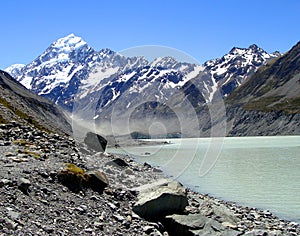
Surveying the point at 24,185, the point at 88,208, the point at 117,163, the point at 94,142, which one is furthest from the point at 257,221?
the point at 94,142

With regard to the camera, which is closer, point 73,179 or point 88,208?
point 88,208

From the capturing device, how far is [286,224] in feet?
81.0

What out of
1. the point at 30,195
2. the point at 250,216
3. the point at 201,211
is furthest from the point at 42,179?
the point at 250,216

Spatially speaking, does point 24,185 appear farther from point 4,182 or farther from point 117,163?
point 117,163

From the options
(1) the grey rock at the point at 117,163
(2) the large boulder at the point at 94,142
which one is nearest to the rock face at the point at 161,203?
(1) the grey rock at the point at 117,163

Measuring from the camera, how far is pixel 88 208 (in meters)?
18.6

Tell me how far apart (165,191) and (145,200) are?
112 centimetres

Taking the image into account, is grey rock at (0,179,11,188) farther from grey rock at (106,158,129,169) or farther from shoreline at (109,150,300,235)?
grey rock at (106,158,129,169)

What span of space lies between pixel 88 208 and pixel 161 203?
12.5 feet

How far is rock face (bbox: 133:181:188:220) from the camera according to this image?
2003cm

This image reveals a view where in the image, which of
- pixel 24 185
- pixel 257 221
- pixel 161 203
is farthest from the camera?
pixel 257 221

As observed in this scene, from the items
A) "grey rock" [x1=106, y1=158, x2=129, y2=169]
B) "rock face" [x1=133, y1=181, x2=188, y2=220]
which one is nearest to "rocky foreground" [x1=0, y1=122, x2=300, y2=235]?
"rock face" [x1=133, y1=181, x2=188, y2=220]

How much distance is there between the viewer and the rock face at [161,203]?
65.7 ft

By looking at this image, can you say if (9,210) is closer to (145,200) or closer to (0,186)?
(0,186)
